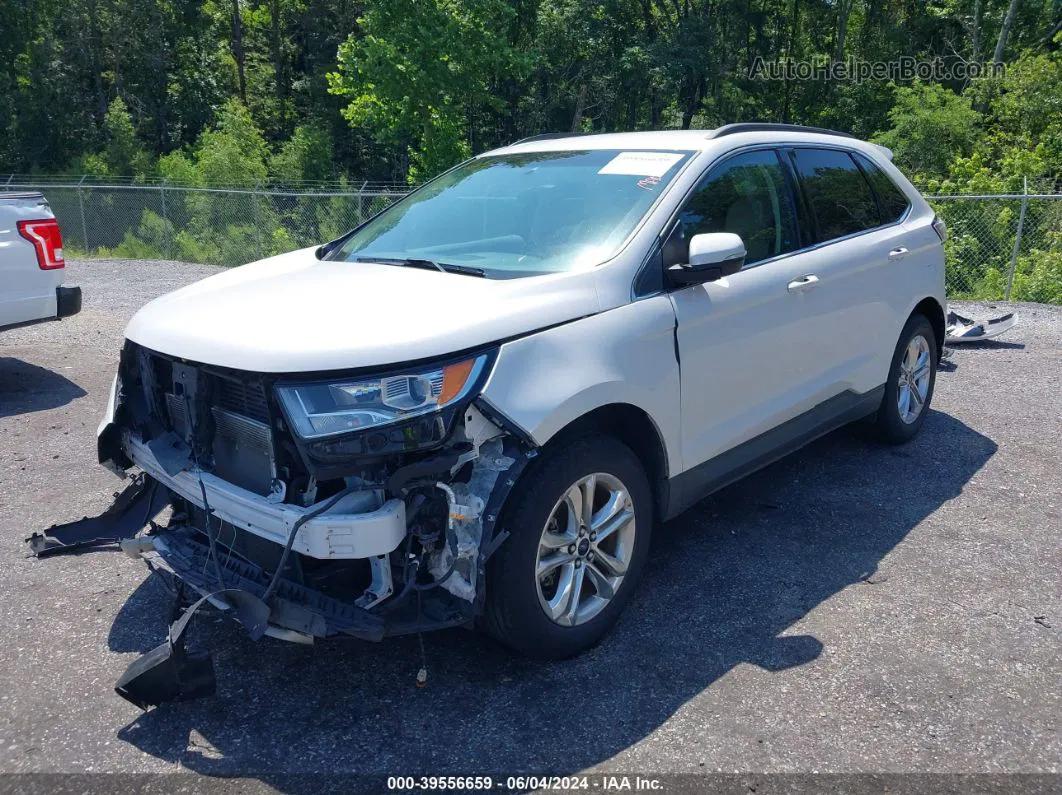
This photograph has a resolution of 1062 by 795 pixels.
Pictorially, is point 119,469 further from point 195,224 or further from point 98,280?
point 195,224

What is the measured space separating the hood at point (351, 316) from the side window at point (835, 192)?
1942 mm

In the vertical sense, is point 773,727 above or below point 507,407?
below

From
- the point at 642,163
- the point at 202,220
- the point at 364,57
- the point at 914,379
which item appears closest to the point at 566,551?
the point at 642,163

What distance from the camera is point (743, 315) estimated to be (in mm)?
4027

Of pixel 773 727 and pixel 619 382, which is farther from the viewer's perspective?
pixel 619 382

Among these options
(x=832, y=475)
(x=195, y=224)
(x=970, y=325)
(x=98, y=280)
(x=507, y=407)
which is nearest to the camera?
(x=507, y=407)

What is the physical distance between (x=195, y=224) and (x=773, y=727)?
18561mm

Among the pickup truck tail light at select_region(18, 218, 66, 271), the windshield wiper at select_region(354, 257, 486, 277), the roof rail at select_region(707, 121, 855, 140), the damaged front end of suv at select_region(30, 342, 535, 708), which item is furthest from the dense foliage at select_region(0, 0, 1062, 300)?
the damaged front end of suv at select_region(30, 342, 535, 708)

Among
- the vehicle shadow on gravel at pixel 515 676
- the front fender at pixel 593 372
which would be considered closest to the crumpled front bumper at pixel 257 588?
the vehicle shadow on gravel at pixel 515 676

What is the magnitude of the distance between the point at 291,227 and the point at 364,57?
11414 mm

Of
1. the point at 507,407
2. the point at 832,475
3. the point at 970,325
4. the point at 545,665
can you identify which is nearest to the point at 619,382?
the point at 507,407

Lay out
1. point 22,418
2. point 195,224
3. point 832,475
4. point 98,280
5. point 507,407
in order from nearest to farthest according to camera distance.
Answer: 1. point 507,407
2. point 832,475
3. point 22,418
4. point 98,280
5. point 195,224

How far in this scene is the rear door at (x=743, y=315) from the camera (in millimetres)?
3795

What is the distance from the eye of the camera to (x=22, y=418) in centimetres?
664
